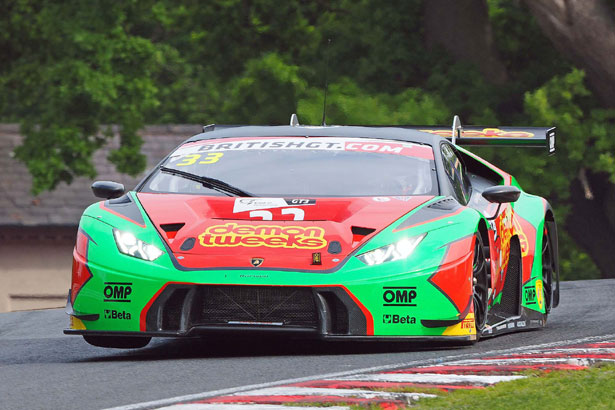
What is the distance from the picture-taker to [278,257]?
7.71 m

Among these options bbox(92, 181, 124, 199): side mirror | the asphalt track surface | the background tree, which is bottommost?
the asphalt track surface

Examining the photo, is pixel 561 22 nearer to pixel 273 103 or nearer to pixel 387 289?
pixel 273 103

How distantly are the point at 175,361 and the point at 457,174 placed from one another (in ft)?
9.16

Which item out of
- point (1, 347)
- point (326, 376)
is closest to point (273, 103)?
point (1, 347)

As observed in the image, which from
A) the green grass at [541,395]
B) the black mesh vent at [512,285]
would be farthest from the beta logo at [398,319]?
the black mesh vent at [512,285]

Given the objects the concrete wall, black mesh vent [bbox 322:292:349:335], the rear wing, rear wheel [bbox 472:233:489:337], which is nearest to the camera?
black mesh vent [bbox 322:292:349:335]

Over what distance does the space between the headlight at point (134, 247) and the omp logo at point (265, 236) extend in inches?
10.6

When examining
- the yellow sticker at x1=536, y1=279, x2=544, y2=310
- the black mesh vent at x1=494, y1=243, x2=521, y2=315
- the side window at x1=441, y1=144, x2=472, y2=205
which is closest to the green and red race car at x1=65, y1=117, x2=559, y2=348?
the side window at x1=441, y1=144, x2=472, y2=205

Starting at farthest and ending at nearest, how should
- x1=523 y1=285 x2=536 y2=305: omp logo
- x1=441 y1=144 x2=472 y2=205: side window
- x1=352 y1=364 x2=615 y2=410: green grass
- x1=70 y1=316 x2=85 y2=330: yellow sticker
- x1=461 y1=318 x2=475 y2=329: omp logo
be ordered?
x1=523 y1=285 x2=536 y2=305: omp logo → x1=441 y1=144 x2=472 y2=205: side window → x1=70 y1=316 x2=85 y2=330: yellow sticker → x1=461 y1=318 x2=475 y2=329: omp logo → x1=352 y1=364 x2=615 y2=410: green grass

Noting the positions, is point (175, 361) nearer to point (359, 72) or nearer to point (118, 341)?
point (118, 341)

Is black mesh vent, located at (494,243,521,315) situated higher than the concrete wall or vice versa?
black mesh vent, located at (494,243,521,315)

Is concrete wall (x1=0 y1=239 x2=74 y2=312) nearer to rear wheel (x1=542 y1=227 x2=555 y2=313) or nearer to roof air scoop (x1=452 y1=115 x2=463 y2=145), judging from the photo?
roof air scoop (x1=452 y1=115 x2=463 y2=145)

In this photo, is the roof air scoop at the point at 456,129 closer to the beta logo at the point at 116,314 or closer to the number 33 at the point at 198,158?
the number 33 at the point at 198,158

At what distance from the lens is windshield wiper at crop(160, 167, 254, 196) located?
28.1ft
